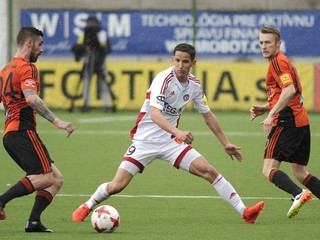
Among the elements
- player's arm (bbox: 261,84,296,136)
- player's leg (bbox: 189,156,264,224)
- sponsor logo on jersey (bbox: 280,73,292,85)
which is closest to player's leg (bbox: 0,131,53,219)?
player's leg (bbox: 189,156,264,224)

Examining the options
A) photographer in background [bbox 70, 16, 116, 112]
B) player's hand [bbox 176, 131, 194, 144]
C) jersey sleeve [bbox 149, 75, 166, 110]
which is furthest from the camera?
photographer in background [bbox 70, 16, 116, 112]

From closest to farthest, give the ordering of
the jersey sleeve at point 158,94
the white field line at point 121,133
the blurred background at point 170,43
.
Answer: the jersey sleeve at point 158,94, the white field line at point 121,133, the blurred background at point 170,43

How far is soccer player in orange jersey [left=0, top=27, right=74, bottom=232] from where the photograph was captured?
954 centimetres

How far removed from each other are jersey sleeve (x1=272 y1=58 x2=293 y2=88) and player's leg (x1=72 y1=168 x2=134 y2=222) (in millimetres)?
1829

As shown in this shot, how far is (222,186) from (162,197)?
2.35 metres

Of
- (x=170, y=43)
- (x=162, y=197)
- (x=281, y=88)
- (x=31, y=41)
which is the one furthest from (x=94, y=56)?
(x=31, y=41)

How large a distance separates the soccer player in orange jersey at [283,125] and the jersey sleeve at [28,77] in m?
2.54

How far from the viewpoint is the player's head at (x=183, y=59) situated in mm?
10102

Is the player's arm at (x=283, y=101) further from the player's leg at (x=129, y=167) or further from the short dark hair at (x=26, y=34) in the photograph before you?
the short dark hair at (x=26, y=34)

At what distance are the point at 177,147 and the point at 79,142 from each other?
953cm

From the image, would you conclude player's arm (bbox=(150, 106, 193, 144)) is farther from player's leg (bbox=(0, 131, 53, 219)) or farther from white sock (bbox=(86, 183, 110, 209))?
player's leg (bbox=(0, 131, 53, 219))

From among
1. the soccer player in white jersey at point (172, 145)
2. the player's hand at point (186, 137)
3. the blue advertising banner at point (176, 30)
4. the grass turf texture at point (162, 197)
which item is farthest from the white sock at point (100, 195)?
the blue advertising banner at point (176, 30)

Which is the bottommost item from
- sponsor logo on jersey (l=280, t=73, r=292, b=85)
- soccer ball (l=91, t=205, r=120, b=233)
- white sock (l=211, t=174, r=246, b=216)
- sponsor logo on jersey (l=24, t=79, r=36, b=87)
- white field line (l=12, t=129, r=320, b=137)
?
white field line (l=12, t=129, r=320, b=137)

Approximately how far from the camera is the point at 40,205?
9.77 m
